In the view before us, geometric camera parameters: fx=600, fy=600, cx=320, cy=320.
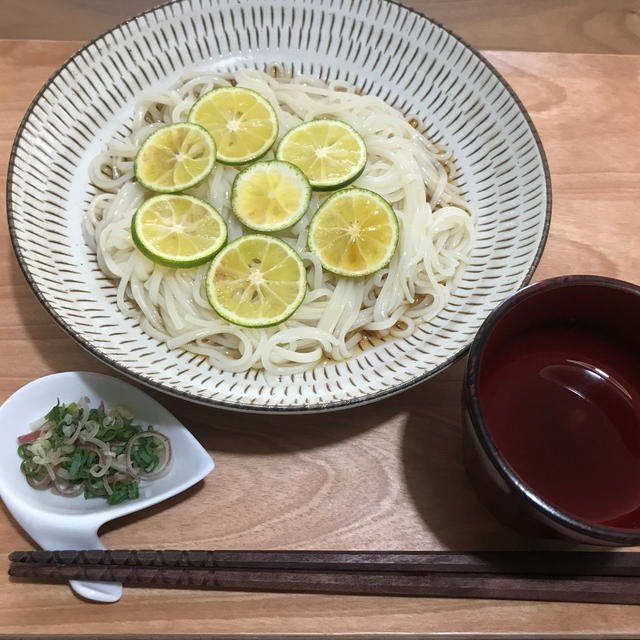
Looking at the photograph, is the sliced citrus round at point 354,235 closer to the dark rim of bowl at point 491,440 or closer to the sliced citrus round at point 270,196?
the sliced citrus round at point 270,196

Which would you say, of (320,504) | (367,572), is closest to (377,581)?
(367,572)

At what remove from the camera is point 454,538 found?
167 cm

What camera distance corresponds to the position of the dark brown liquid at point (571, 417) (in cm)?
145

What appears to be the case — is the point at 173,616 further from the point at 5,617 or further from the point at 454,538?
the point at 454,538

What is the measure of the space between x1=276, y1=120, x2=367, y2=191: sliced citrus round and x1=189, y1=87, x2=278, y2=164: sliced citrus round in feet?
0.25

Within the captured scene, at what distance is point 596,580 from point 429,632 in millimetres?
458

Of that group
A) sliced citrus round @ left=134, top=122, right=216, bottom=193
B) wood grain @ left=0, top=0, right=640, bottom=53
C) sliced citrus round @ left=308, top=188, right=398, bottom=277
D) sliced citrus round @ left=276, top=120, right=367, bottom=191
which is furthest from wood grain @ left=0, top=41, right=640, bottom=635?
wood grain @ left=0, top=0, right=640, bottom=53

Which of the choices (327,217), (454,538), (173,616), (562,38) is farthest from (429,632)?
(562,38)

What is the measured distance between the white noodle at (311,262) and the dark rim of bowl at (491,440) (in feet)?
1.53

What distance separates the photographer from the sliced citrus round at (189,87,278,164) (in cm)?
205

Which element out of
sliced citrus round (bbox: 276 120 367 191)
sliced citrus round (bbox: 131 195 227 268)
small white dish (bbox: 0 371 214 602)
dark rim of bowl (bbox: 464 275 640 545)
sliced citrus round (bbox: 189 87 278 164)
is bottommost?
small white dish (bbox: 0 371 214 602)

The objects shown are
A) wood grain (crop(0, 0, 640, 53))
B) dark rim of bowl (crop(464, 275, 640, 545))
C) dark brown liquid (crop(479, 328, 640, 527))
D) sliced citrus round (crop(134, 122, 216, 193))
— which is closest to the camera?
dark rim of bowl (crop(464, 275, 640, 545))

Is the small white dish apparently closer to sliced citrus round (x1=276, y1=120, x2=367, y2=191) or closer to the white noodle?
the white noodle

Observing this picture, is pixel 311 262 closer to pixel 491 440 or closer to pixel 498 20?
pixel 491 440
